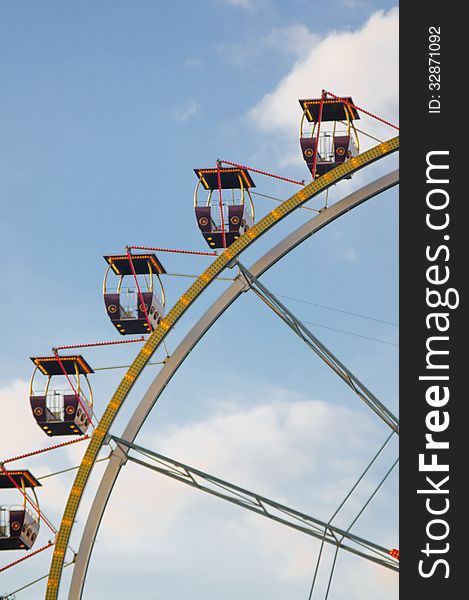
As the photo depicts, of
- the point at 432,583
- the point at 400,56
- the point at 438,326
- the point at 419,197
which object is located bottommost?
the point at 432,583

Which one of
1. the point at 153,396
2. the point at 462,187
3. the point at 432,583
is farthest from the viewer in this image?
the point at 153,396

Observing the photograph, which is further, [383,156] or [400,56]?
[383,156]

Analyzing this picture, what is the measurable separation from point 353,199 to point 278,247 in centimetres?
197

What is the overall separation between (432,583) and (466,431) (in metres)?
2.71

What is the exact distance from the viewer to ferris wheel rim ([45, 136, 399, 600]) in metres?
31.5

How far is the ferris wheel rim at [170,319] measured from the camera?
31484mm

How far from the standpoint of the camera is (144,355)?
3189 centimetres

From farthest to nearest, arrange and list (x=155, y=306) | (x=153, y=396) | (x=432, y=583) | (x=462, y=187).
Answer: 1. (x=155, y=306)
2. (x=153, y=396)
3. (x=462, y=187)
4. (x=432, y=583)

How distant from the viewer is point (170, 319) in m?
32.0

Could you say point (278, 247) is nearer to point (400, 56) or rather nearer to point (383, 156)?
point (383, 156)

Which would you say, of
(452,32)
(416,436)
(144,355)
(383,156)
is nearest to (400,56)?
(452,32)

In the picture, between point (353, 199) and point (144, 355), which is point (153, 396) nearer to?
point (144, 355)

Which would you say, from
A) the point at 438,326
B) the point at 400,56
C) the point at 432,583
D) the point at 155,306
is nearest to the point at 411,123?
the point at 400,56

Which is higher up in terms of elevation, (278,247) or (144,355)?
(278,247)
